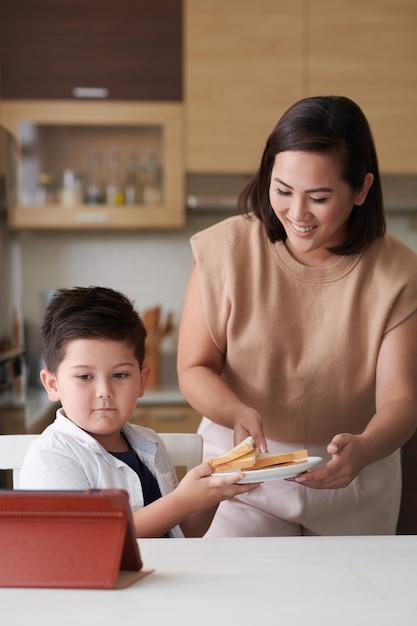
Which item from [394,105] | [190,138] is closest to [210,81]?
[190,138]

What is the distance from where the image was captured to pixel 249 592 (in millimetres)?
1021

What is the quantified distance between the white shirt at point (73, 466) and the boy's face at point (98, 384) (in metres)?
0.02

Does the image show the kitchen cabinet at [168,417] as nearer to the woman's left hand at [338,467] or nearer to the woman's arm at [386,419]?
the woman's arm at [386,419]

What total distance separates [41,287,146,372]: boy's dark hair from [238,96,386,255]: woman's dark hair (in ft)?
1.29

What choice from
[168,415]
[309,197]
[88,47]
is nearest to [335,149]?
[309,197]

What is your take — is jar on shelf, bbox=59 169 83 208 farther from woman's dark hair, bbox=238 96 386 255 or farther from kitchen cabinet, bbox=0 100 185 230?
woman's dark hair, bbox=238 96 386 255

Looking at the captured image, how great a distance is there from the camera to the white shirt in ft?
4.46

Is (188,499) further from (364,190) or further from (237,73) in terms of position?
(237,73)

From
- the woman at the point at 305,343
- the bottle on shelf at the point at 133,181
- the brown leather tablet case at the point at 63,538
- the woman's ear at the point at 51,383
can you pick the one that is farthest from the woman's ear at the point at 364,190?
the bottle on shelf at the point at 133,181

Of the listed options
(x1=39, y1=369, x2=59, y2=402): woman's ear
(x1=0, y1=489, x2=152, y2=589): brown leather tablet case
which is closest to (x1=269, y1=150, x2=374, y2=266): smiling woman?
(x1=39, y1=369, x2=59, y2=402): woman's ear

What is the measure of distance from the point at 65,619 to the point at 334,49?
3311 millimetres

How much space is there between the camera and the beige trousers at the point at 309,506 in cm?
168

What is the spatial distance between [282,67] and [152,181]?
75 centimetres

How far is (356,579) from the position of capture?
1.08 metres
